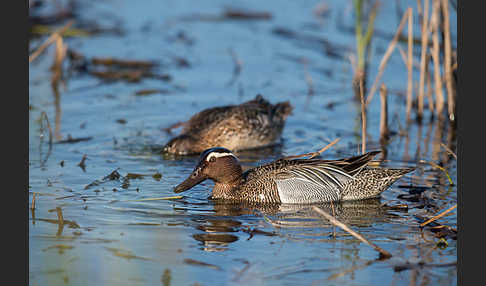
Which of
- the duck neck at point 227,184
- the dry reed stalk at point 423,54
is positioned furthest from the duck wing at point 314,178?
the dry reed stalk at point 423,54

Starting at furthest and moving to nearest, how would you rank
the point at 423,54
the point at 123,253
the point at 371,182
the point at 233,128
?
the point at 423,54 → the point at 233,128 → the point at 371,182 → the point at 123,253

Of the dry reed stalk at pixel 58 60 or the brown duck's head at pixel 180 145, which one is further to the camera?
the dry reed stalk at pixel 58 60

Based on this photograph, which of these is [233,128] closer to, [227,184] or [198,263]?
[227,184]

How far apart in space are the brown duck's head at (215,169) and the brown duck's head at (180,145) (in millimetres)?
1887

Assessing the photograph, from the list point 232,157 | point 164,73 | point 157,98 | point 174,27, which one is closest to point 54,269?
point 232,157

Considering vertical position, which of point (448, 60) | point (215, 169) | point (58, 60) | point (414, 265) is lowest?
point (414, 265)

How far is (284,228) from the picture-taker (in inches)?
287

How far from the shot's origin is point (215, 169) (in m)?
8.52

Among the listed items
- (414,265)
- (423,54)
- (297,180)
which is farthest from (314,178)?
(423,54)

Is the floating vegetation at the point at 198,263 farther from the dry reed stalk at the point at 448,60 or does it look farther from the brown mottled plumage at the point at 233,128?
the dry reed stalk at the point at 448,60

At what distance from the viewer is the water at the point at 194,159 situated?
20.6ft

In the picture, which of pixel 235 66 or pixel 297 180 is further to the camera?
pixel 235 66

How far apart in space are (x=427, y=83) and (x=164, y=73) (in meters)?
4.91

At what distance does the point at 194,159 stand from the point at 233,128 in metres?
0.83
